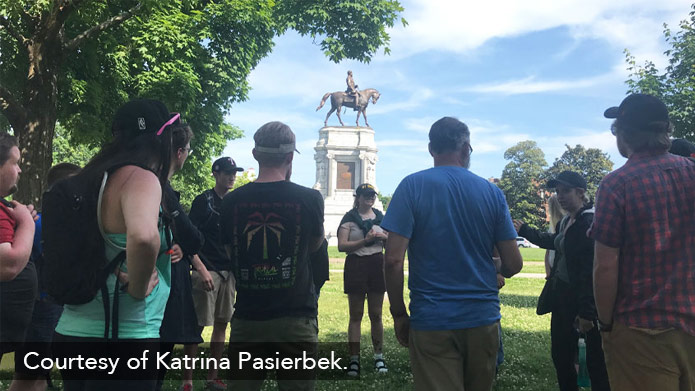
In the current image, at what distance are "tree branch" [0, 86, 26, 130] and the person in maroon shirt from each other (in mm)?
8100

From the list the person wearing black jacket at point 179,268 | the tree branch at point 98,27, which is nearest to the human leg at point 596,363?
the person wearing black jacket at point 179,268

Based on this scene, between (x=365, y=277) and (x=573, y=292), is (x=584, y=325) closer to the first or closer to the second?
(x=573, y=292)

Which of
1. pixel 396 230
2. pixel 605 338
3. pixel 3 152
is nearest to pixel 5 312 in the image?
pixel 3 152

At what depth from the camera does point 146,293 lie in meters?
2.28

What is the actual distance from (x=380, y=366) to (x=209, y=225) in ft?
8.37

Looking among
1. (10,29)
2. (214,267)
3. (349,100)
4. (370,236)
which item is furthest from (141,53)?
(349,100)

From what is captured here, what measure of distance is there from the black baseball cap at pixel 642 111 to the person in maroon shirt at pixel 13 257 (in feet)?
11.4

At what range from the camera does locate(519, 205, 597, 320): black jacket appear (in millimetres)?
4109

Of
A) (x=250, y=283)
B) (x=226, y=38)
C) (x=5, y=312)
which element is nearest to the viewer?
(x=250, y=283)

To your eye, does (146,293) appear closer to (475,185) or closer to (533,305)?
(475,185)

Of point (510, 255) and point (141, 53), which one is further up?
point (141, 53)

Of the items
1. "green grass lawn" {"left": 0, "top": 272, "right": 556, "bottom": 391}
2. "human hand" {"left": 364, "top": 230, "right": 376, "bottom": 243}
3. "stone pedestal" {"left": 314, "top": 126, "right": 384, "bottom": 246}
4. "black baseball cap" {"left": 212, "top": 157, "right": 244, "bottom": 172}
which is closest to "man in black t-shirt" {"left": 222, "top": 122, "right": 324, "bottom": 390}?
"black baseball cap" {"left": 212, "top": 157, "right": 244, "bottom": 172}

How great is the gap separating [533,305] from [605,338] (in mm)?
10519

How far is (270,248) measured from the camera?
3.12m
